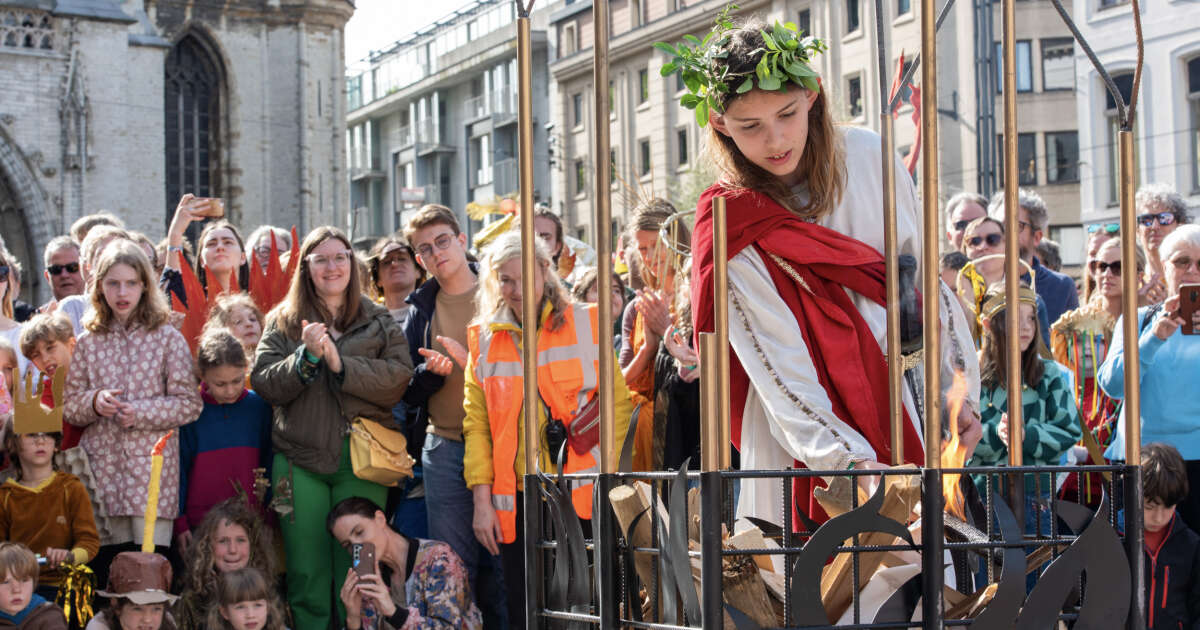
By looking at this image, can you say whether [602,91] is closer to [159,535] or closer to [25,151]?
[159,535]

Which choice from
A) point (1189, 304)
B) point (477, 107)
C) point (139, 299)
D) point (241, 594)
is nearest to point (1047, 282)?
point (1189, 304)

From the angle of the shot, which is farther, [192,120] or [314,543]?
[192,120]

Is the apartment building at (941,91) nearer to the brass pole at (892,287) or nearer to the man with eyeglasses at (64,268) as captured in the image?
the man with eyeglasses at (64,268)

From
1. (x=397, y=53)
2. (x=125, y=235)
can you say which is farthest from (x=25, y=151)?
(x=397, y=53)

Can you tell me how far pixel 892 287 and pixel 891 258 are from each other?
56 millimetres

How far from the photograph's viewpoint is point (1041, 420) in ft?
20.4

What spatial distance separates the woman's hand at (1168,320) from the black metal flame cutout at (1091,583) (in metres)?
4.61

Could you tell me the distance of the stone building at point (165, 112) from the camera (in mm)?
31203

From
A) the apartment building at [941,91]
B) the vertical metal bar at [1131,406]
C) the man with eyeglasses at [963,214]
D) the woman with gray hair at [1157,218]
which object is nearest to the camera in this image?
the vertical metal bar at [1131,406]

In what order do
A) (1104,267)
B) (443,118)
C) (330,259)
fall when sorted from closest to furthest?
Answer: (330,259)
(1104,267)
(443,118)

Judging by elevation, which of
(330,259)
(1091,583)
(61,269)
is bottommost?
(1091,583)

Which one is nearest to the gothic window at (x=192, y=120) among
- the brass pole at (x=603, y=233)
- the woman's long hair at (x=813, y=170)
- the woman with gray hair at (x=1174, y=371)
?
the woman with gray hair at (x=1174, y=371)

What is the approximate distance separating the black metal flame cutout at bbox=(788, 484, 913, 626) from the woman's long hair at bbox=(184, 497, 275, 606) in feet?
16.6

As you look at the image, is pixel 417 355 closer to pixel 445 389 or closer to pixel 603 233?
pixel 445 389
